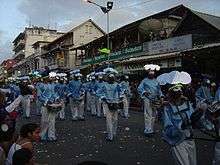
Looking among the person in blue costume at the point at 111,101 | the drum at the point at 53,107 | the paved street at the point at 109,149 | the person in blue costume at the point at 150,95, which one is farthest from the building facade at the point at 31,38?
the person in blue costume at the point at 111,101

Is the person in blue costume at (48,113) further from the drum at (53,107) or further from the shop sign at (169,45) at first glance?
the shop sign at (169,45)

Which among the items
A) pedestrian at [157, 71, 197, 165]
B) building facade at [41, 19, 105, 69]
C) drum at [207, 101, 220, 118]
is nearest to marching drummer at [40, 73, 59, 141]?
pedestrian at [157, 71, 197, 165]

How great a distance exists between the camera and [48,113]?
1480 centimetres

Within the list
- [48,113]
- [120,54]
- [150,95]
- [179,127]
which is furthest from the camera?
[120,54]

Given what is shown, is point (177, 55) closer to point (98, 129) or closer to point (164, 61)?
point (164, 61)

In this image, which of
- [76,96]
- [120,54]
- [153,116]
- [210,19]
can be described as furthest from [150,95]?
[120,54]

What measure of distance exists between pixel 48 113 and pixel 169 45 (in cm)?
1284

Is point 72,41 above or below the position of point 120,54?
above

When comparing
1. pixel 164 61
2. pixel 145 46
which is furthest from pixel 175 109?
pixel 145 46

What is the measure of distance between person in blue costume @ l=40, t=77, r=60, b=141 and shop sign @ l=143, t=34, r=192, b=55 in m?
10.5

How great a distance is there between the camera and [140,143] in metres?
13.0

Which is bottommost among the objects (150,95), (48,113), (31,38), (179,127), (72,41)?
(48,113)

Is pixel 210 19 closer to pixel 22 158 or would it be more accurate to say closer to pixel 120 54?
pixel 120 54

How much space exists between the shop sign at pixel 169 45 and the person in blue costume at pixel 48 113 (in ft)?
34.5
